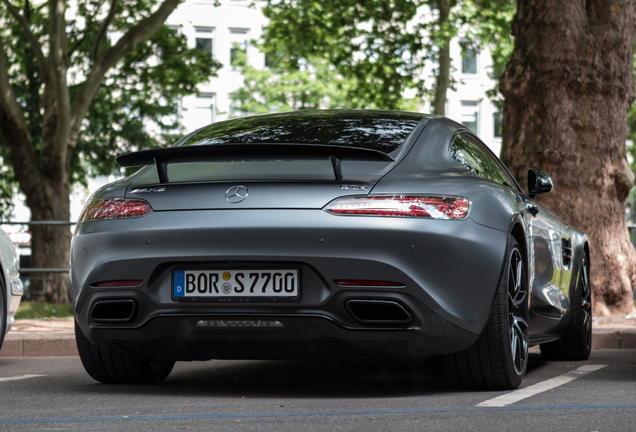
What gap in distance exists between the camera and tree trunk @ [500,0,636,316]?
33.1 feet

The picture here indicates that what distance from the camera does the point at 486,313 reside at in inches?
175

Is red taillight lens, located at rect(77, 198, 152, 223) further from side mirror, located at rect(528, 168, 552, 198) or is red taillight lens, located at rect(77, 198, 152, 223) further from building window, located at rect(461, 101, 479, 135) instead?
building window, located at rect(461, 101, 479, 135)

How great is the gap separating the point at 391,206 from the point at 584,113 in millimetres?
6430

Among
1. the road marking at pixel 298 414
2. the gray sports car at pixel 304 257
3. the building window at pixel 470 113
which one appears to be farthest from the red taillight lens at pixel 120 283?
the building window at pixel 470 113

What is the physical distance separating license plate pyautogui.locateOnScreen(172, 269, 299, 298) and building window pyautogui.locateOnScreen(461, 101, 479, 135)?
52210 mm

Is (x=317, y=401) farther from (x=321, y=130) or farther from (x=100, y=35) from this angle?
(x=100, y=35)

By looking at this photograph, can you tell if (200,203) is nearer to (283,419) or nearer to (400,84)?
(283,419)

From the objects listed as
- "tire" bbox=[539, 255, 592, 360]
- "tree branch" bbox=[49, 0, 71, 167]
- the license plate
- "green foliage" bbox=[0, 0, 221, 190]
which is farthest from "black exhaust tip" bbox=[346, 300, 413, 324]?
"green foliage" bbox=[0, 0, 221, 190]

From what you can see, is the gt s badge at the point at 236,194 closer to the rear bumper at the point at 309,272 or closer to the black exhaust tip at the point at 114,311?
the rear bumper at the point at 309,272

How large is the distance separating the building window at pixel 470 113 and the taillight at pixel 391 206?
171 ft

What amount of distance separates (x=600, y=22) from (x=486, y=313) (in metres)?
6.60

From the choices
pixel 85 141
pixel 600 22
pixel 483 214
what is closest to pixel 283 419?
pixel 483 214

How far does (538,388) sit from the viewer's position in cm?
A: 509

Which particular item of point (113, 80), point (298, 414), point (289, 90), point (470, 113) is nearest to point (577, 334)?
point (298, 414)
